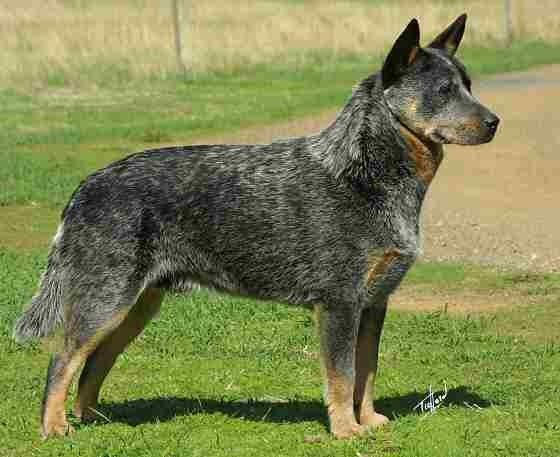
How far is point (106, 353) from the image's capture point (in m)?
8.01

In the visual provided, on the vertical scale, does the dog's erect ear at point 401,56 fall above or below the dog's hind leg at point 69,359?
above

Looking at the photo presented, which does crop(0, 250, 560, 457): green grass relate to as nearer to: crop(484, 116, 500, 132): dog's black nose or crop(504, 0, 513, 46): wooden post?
crop(484, 116, 500, 132): dog's black nose

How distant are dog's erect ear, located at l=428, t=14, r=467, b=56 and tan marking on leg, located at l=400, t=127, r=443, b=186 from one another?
0.59 meters

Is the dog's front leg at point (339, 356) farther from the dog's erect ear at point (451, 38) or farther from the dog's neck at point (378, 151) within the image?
the dog's erect ear at point (451, 38)

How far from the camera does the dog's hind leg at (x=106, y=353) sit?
8.00m

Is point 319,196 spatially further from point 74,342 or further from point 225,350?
point 225,350

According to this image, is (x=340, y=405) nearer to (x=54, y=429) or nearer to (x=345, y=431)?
(x=345, y=431)

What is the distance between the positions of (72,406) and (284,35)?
23679 millimetres

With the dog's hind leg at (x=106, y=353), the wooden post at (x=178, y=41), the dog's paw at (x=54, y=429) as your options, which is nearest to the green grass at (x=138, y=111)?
the wooden post at (x=178, y=41)

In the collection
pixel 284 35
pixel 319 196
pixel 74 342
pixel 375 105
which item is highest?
pixel 375 105

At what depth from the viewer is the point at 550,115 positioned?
2111 cm

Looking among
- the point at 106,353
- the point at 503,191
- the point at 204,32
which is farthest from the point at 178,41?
the point at 106,353

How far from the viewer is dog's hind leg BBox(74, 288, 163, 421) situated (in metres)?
8.00

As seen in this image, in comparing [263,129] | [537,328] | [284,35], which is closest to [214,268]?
[537,328]
